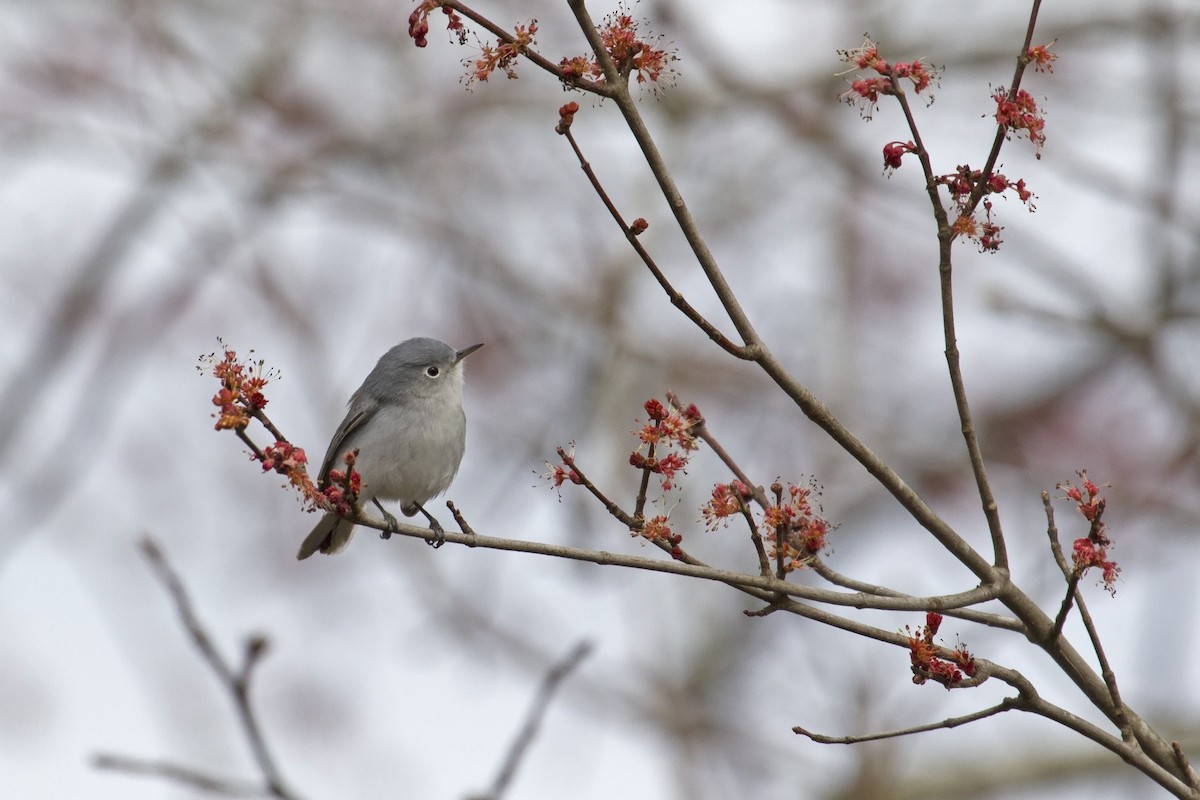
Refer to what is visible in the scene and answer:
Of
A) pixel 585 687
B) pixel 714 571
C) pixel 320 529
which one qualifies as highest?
pixel 585 687

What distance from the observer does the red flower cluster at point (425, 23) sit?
2340mm

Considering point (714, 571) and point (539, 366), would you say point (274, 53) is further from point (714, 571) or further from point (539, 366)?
point (714, 571)

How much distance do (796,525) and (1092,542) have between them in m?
0.56

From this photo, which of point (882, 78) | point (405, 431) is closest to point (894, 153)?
point (882, 78)

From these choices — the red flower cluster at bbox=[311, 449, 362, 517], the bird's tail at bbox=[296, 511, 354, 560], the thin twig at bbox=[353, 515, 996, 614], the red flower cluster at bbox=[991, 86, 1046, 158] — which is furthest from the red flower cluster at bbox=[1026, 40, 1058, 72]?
the bird's tail at bbox=[296, 511, 354, 560]

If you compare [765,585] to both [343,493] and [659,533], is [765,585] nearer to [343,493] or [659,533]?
[659,533]

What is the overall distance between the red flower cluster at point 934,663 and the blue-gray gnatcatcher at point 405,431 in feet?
8.20

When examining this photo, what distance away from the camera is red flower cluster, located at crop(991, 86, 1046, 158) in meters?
2.27

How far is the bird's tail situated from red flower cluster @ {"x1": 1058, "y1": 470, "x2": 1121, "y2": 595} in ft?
9.38

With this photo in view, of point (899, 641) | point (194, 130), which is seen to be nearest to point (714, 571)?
point (899, 641)

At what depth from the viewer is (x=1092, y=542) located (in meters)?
2.35

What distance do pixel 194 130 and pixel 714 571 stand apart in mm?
6365

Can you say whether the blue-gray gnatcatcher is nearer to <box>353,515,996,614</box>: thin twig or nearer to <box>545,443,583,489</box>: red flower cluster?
<box>545,443,583,489</box>: red flower cluster

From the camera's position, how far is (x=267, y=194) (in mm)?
7762
